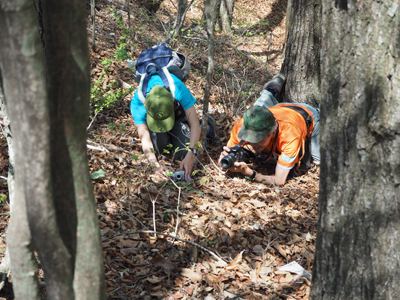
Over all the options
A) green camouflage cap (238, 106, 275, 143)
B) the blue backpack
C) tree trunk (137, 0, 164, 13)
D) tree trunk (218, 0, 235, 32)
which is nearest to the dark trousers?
the blue backpack

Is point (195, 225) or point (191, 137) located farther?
point (191, 137)

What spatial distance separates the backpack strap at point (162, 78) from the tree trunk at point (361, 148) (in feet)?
8.95

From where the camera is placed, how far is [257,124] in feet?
13.1

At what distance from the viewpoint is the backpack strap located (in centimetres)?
427

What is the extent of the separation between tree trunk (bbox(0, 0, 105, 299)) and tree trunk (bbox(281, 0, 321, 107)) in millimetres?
4451

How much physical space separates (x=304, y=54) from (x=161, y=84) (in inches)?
90.9

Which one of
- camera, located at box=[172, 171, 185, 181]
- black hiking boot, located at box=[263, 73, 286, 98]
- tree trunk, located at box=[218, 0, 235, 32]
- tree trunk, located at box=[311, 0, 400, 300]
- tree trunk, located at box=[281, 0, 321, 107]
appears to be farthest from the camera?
tree trunk, located at box=[218, 0, 235, 32]

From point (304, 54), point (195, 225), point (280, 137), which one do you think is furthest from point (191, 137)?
point (304, 54)

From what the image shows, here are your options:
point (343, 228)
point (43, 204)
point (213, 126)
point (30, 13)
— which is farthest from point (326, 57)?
point (213, 126)

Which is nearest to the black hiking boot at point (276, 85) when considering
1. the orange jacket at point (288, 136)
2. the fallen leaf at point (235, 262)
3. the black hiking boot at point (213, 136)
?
the orange jacket at point (288, 136)

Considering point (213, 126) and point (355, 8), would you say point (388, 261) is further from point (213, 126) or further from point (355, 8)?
point (213, 126)

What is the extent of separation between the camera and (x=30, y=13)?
110cm

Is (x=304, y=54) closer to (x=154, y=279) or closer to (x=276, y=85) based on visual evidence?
(x=276, y=85)

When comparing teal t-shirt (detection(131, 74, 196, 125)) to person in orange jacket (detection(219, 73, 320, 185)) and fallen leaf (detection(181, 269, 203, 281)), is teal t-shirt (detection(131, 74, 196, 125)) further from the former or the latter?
fallen leaf (detection(181, 269, 203, 281))
